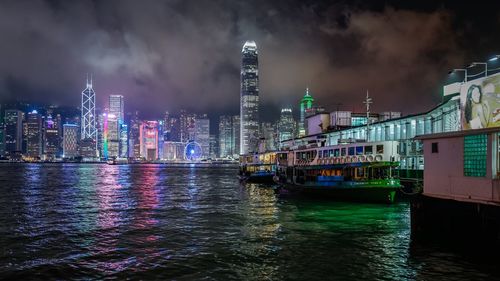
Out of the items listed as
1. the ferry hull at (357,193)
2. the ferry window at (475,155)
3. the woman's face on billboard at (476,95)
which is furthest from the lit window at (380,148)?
the ferry window at (475,155)

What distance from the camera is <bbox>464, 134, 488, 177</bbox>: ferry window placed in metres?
21.4

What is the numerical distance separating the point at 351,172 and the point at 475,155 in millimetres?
22767

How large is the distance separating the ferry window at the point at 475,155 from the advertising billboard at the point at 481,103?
64.1 ft

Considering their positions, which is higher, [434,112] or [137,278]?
[434,112]

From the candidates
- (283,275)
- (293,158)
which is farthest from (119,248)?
(293,158)

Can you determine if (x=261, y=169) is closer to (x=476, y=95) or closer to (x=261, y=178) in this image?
(x=261, y=178)

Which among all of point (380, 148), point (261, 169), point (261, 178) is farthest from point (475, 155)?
point (261, 169)

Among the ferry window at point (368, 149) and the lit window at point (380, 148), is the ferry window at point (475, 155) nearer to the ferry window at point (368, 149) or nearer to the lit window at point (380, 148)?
the lit window at point (380, 148)

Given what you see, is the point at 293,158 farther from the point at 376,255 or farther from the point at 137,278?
the point at 137,278

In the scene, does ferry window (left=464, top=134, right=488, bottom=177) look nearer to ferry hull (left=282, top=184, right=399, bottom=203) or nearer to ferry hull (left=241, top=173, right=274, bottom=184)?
ferry hull (left=282, top=184, right=399, bottom=203)

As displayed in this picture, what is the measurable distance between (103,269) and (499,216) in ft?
61.5

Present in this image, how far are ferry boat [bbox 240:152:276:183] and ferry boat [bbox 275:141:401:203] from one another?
2472cm

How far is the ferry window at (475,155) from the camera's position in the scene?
21.4 metres

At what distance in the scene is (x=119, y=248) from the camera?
78.6 feet
